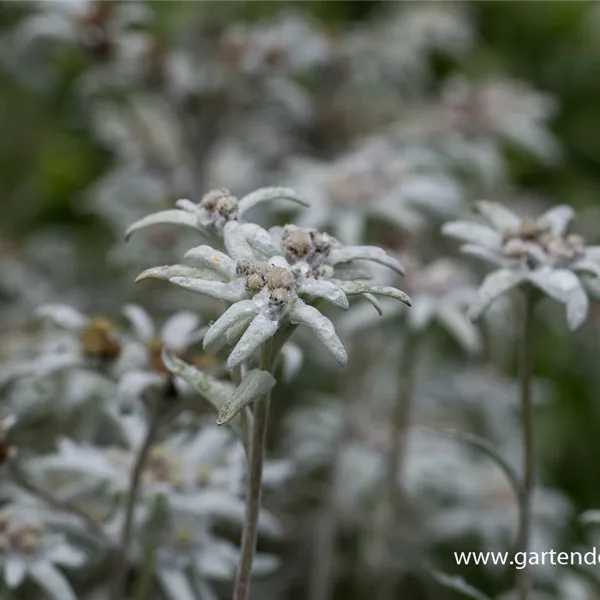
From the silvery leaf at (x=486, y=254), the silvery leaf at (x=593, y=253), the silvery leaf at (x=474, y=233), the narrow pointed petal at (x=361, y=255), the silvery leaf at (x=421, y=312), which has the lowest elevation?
the narrow pointed petal at (x=361, y=255)

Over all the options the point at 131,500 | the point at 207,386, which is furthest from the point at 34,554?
the point at 207,386

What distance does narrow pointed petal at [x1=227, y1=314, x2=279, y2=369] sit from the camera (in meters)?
0.88

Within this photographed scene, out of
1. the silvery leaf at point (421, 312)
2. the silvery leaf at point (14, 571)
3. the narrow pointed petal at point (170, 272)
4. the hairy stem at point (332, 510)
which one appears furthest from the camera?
the hairy stem at point (332, 510)

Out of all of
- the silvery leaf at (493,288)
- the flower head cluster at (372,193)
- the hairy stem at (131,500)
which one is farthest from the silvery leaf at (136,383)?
the flower head cluster at (372,193)

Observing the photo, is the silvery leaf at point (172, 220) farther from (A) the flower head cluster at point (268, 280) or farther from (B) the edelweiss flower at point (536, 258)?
(B) the edelweiss flower at point (536, 258)

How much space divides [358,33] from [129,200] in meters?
0.84

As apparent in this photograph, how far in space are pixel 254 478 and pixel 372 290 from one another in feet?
0.79

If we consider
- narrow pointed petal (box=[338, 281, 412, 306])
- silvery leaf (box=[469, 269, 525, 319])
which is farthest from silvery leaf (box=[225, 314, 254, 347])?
silvery leaf (box=[469, 269, 525, 319])

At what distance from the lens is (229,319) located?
924mm

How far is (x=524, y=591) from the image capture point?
1269 mm

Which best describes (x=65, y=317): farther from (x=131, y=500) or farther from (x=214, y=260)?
(x=214, y=260)

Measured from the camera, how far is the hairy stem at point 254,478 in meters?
0.98

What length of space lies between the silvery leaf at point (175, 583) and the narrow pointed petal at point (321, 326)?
59 centimetres

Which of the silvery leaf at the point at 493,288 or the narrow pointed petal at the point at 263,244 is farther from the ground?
the silvery leaf at the point at 493,288
